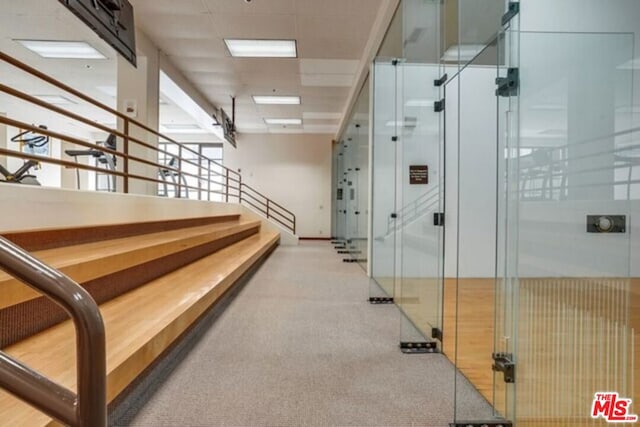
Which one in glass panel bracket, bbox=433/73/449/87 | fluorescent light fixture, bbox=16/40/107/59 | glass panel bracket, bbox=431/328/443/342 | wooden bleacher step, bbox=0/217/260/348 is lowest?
glass panel bracket, bbox=431/328/443/342

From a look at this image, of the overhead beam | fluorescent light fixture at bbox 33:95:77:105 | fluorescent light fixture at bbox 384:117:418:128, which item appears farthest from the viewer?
fluorescent light fixture at bbox 33:95:77:105

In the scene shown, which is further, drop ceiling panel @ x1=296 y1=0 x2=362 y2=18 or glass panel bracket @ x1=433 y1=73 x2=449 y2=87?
drop ceiling panel @ x1=296 y1=0 x2=362 y2=18

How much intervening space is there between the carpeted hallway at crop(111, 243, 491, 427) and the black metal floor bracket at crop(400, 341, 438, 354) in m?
0.07

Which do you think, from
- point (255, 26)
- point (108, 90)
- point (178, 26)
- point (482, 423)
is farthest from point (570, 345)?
point (108, 90)

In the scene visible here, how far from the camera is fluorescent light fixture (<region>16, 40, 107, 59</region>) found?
5868 mm

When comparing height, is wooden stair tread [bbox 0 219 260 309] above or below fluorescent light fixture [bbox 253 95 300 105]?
below

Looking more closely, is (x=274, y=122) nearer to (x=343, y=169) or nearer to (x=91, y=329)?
(x=343, y=169)

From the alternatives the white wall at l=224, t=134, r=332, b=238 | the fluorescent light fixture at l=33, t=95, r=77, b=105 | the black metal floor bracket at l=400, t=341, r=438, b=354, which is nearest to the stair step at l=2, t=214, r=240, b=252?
the black metal floor bracket at l=400, t=341, r=438, b=354

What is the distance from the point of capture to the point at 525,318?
169cm

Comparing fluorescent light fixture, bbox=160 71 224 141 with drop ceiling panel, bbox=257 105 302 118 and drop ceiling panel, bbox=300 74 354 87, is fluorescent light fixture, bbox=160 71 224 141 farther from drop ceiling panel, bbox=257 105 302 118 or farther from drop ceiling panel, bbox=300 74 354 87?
drop ceiling panel, bbox=300 74 354 87

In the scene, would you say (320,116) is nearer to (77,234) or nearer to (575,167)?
(77,234)

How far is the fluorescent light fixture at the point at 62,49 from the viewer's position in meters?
5.87

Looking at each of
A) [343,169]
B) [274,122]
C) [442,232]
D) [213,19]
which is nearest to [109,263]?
[442,232]

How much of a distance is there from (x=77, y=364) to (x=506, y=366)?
1784mm
